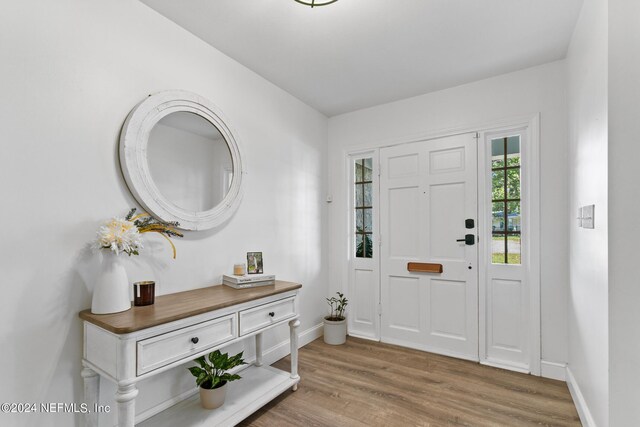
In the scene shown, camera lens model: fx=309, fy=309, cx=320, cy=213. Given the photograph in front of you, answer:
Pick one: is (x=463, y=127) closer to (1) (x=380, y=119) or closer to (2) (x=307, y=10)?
(1) (x=380, y=119)

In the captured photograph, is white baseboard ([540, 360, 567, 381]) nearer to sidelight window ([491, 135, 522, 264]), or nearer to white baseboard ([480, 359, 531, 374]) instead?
white baseboard ([480, 359, 531, 374])

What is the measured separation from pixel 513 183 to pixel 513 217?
0.30m

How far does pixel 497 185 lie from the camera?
2.77 m

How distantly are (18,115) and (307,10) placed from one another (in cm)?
161

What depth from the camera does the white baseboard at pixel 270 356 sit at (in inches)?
71.4

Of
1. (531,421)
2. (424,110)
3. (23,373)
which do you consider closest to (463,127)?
(424,110)

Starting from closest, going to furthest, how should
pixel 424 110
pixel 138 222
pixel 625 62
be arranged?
pixel 625 62 < pixel 138 222 < pixel 424 110

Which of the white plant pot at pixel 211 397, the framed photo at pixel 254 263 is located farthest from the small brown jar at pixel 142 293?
the framed photo at pixel 254 263

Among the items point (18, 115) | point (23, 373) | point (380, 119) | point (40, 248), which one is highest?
point (380, 119)

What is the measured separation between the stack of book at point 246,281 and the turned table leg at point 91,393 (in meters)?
0.88

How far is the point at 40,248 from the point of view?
1.43 m

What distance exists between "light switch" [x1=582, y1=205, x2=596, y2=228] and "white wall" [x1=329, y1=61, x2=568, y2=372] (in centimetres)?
67

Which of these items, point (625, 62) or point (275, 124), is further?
point (275, 124)

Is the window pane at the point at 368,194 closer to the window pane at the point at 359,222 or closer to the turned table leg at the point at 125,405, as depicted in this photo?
the window pane at the point at 359,222
